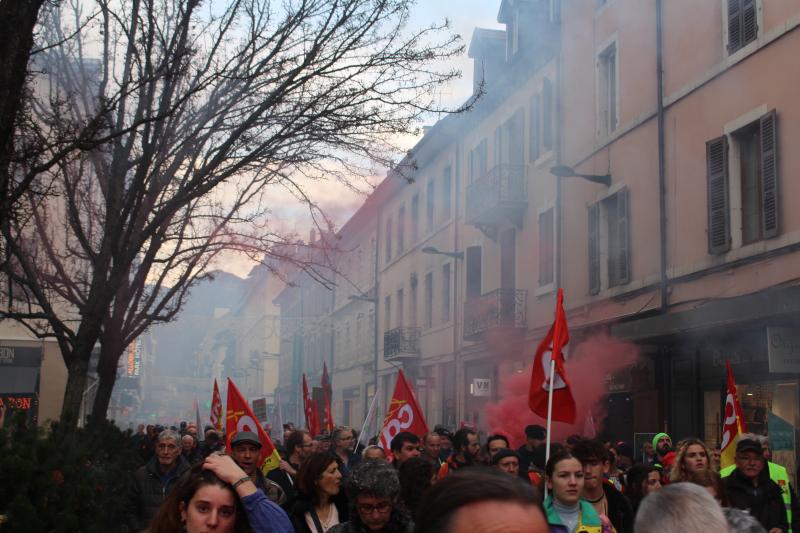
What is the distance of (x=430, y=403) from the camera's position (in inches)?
1268

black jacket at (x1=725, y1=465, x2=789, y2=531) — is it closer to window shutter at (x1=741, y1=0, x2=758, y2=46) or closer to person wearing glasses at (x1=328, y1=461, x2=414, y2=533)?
person wearing glasses at (x1=328, y1=461, x2=414, y2=533)

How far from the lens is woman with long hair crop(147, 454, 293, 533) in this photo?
3953mm

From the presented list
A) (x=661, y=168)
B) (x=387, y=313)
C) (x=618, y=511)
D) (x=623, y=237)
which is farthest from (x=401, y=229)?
(x=618, y=511)

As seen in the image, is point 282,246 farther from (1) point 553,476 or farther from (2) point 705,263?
(1) point 553,476

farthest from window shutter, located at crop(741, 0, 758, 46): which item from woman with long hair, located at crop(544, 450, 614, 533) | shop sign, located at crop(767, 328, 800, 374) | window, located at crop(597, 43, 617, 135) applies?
woman with long hair, located at crop(544, 450, 614, 533)

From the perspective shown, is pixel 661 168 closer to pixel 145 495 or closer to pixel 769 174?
pixel 769 174

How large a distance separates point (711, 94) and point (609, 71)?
4.38m

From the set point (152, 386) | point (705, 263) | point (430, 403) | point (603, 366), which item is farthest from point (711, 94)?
point (152, 386)

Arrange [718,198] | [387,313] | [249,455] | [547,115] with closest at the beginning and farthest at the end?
[249,455], [718,198], [547,115], [387,313]

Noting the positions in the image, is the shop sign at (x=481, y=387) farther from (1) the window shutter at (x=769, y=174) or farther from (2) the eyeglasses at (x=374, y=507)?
(2) the eyeglasses at (x=374, y=507)

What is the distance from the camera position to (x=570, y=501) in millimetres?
5961

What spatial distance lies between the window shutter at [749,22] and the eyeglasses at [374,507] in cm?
1178

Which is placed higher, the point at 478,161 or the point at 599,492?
the point at 478,161

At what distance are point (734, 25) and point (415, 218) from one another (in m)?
21.0
